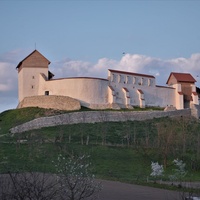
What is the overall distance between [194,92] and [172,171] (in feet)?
142

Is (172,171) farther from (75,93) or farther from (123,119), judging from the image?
(75,93)

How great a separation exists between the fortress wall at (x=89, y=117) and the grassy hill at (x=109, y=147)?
154cm

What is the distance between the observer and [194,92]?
82.9 m

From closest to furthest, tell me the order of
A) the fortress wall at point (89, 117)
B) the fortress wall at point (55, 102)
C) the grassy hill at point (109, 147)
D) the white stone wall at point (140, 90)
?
1. the grassy hill at point (109, 147)
2. the fortress wall at point (89, 117)
3. the fortress wall at point (55, 102)
4. the white stone wall at point (140, 90)

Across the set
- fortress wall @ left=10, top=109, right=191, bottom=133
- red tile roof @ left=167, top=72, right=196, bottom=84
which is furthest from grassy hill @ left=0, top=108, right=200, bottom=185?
red tile roof @ left=167, top=72, right=196, bottom=84

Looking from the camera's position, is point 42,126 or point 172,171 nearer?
point 172,171

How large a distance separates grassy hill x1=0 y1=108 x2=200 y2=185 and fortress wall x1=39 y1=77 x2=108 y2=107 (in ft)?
27.1

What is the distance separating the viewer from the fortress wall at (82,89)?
235ft

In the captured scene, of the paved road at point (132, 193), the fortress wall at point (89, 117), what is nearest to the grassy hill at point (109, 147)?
the fortress wall at point (89, 117)

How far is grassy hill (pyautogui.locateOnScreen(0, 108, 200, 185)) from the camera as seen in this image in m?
40.1

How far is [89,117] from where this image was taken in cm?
6494

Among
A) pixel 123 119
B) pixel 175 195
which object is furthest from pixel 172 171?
pixel 123 119

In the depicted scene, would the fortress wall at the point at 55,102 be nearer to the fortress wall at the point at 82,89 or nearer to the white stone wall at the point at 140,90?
the fortress wall at the point at 82,89

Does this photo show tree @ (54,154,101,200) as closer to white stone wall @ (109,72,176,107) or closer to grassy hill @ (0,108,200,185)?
grassy hill @ (0,108,200,185)
